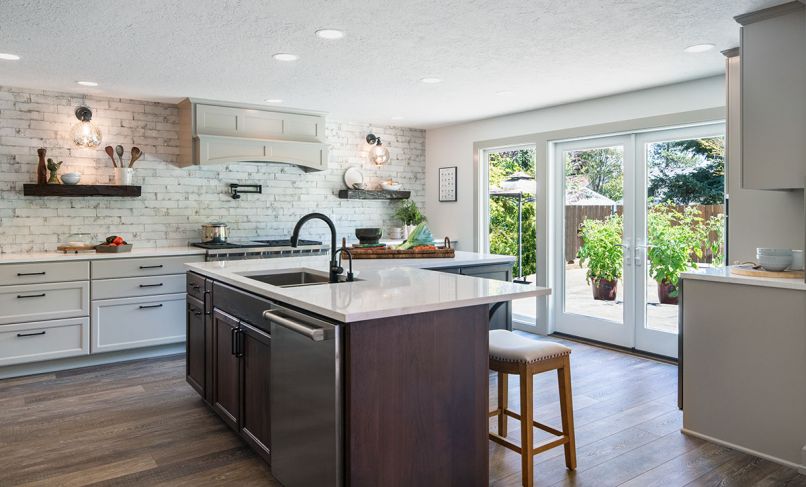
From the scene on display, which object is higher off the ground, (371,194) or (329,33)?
(329,33)

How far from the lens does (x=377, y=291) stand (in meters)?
2.48

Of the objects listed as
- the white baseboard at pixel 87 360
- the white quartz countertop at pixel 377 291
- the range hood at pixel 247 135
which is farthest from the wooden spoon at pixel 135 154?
the white quartz countertop at pixel 377 291

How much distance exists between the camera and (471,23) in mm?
3195

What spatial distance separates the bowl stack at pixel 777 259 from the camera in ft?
10.1

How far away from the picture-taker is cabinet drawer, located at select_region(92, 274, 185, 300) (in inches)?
181

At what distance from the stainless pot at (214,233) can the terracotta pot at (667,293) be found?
3.89 meters

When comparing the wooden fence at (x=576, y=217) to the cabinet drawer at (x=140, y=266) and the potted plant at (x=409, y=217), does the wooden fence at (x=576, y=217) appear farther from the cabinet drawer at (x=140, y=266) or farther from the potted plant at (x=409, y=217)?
the cabinet drawer at (x=140, y=266)

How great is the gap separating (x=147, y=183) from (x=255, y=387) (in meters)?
3.33

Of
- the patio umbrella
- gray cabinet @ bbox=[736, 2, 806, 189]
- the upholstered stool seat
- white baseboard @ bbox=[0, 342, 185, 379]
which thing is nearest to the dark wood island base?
the upholstered stool seat

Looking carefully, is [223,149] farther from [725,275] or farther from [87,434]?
[725,275]

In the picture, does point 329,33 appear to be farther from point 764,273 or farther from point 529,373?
point 764,273

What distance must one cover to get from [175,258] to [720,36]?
169 inches

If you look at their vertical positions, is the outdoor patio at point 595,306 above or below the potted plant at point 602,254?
below

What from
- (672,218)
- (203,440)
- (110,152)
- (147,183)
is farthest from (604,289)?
(110,152)
